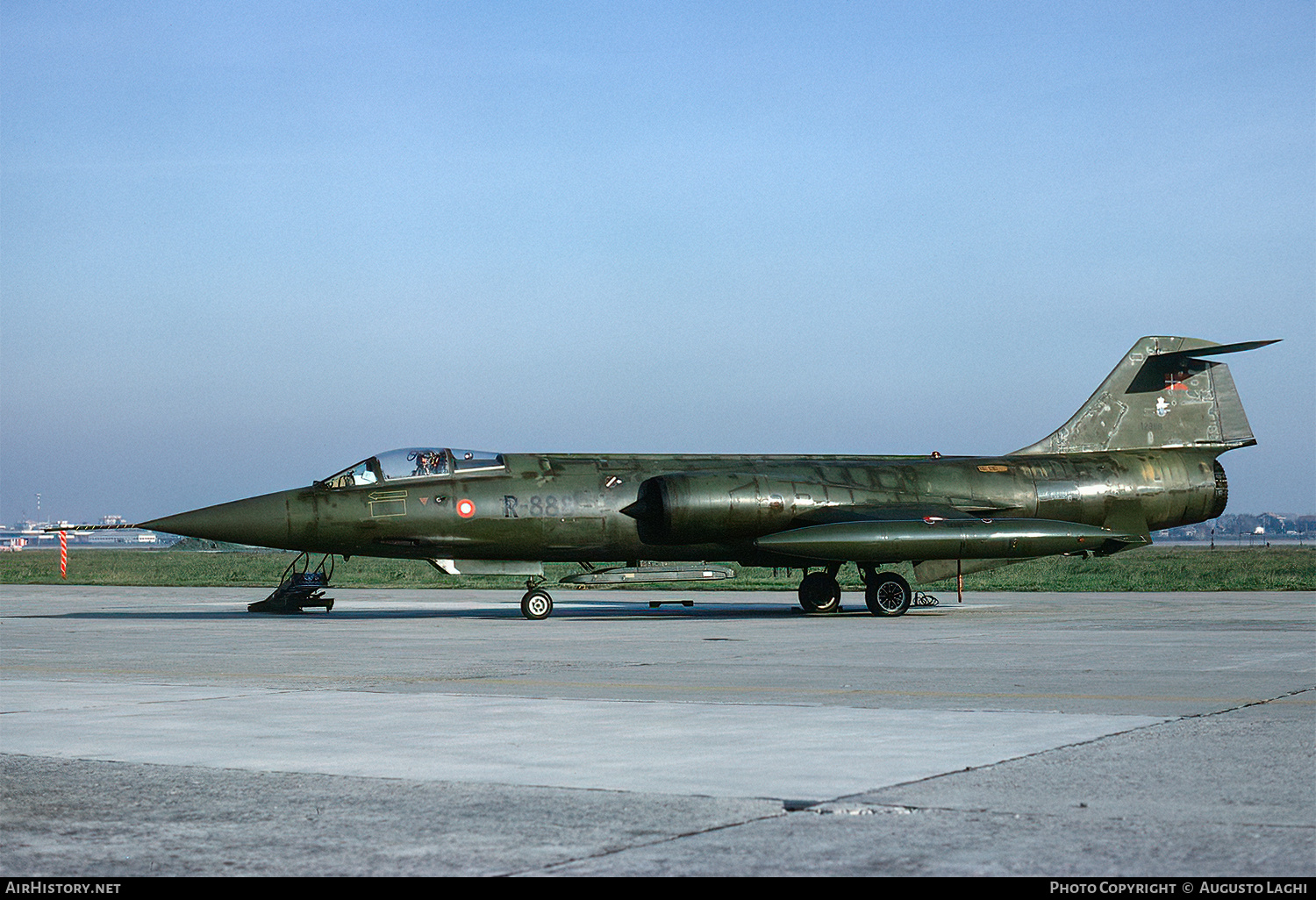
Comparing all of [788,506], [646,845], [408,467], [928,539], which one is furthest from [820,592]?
[646,845]

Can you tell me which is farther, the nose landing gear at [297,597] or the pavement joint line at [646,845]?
the nose landing gear at [297,597]

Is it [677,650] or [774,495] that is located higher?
[774,495]

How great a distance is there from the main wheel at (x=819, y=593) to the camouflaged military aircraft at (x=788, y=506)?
4cm

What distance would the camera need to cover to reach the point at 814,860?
17.6ft

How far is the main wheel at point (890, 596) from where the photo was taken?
80.2ft

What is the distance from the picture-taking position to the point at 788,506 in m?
24.7

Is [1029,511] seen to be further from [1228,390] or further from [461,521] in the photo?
[461,521]

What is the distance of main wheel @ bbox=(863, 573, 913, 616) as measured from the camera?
2445 centimetres

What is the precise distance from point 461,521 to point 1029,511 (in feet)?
36.4

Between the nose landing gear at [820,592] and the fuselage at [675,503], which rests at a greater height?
the fuselage at [675,503]

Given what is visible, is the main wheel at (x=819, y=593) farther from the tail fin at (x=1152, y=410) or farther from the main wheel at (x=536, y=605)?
the tail fin at (x=1152, y=410)

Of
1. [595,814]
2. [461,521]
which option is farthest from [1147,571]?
[595,814]

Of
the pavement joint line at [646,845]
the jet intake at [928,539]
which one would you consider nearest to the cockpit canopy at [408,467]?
the jet intake at [928,539]

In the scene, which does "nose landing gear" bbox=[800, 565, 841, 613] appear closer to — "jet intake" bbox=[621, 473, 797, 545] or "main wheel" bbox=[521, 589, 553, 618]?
"jet intake" bbox=[621, 473, 797, 545]
